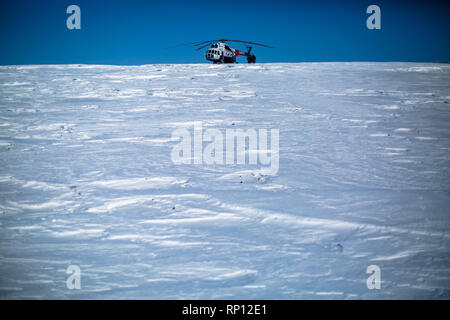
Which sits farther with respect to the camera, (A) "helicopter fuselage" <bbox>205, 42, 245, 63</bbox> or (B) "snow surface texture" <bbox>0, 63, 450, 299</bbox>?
(A) "helicopter fuselage" <bbox>205, 42, 245, 63</bbox>

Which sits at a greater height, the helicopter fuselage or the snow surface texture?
the helicopter fuselage

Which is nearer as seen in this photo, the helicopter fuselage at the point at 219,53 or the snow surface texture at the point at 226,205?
the snow surface texture at the point at 226,205

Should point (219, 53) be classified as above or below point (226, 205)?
above

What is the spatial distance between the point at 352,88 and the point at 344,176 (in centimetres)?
373

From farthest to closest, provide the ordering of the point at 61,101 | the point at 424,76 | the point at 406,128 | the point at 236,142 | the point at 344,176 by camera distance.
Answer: the point at 424,76 < the point at 61,101 < the point at 406,128 < the point at 236,142 < the point at 344,176

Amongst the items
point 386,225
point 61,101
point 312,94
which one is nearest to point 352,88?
point 312,94

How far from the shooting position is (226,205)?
1.89 m

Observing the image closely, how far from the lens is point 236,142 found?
3.12 meters

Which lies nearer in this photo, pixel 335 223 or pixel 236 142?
pixel 335 223

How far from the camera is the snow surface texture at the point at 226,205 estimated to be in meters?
1.30

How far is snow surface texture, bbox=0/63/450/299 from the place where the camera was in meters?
1.30

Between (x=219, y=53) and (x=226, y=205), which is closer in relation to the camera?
(x=226, y=205)

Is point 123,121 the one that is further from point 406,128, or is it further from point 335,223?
point 406,128

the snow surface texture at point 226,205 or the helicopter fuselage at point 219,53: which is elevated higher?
the helicopter fuselage at point 219,53
